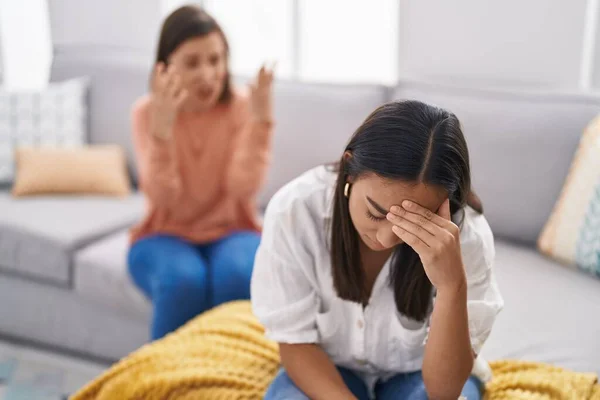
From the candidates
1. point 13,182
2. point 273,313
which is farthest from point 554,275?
point 13,182

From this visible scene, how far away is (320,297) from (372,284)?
0.09 meters

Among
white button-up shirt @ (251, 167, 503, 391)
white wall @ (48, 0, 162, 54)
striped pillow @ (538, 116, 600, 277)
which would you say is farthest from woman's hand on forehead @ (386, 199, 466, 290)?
white wall @ (48, 0, 162, 54)

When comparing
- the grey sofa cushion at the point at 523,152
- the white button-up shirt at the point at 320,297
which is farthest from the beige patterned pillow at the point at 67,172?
the white button-up shirt at the point at 320,297

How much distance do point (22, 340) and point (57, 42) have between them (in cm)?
136

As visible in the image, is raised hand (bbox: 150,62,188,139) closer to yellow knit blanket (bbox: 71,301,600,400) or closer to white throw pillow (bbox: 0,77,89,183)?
yellow knit blanket (bbox: 71,301,600,400)

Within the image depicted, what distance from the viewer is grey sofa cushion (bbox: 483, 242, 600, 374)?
132 cm

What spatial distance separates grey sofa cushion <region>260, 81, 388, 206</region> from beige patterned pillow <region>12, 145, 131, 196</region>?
557mm

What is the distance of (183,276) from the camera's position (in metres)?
1.66

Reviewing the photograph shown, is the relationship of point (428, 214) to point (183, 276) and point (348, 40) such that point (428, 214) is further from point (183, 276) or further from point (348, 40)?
point (348, 40)

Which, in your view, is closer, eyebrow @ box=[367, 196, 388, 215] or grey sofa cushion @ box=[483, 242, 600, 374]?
eyebrow @ box=[367, 196, 388, 215]

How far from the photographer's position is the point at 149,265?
5.65 ft

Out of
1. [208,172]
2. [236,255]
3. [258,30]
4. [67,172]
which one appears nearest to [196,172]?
[208,172]

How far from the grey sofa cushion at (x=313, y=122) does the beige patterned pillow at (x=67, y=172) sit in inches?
21.9

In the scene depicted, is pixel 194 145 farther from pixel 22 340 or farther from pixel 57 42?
pixel 57 42
